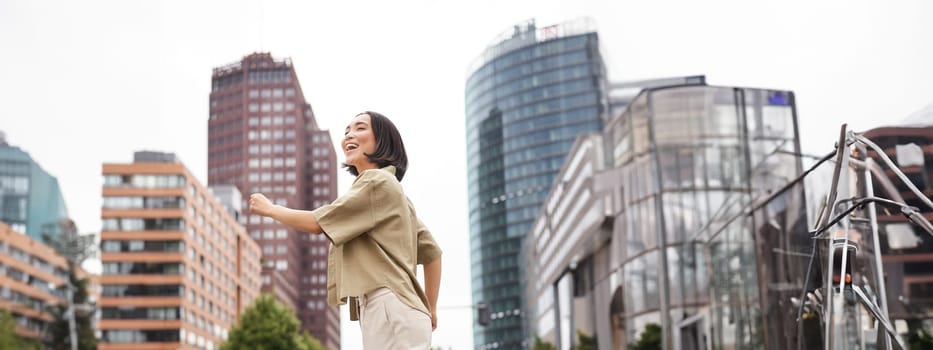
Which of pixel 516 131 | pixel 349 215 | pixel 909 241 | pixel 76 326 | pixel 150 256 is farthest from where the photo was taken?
pixel 516 131

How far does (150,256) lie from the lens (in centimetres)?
9662

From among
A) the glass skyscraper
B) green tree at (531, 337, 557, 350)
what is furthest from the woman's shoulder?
the glass skyscraper

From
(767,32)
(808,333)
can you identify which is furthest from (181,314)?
(808,333)

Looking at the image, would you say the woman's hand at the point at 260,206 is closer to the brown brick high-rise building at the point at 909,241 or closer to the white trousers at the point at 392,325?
the white trousers at the point at 392,325

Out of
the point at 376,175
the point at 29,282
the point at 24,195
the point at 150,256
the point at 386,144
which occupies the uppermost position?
the point at 24,195

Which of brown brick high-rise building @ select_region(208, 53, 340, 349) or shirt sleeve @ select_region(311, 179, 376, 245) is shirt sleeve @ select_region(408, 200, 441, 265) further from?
brown brick high-rise building @ select_region(208, 53, 340, 349)

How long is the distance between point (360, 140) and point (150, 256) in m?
97.2

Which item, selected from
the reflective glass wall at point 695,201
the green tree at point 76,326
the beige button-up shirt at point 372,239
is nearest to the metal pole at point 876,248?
the beige button-up shirt at point 372,239

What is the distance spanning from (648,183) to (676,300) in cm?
418

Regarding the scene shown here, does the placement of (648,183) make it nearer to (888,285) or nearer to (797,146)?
(797,146)

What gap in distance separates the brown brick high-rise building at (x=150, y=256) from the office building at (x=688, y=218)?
61.6 m

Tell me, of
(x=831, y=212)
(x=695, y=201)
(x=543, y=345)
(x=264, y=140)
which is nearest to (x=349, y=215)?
(x=831, y=212)

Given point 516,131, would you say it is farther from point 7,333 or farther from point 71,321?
point 7,333

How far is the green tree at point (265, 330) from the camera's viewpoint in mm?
52031
